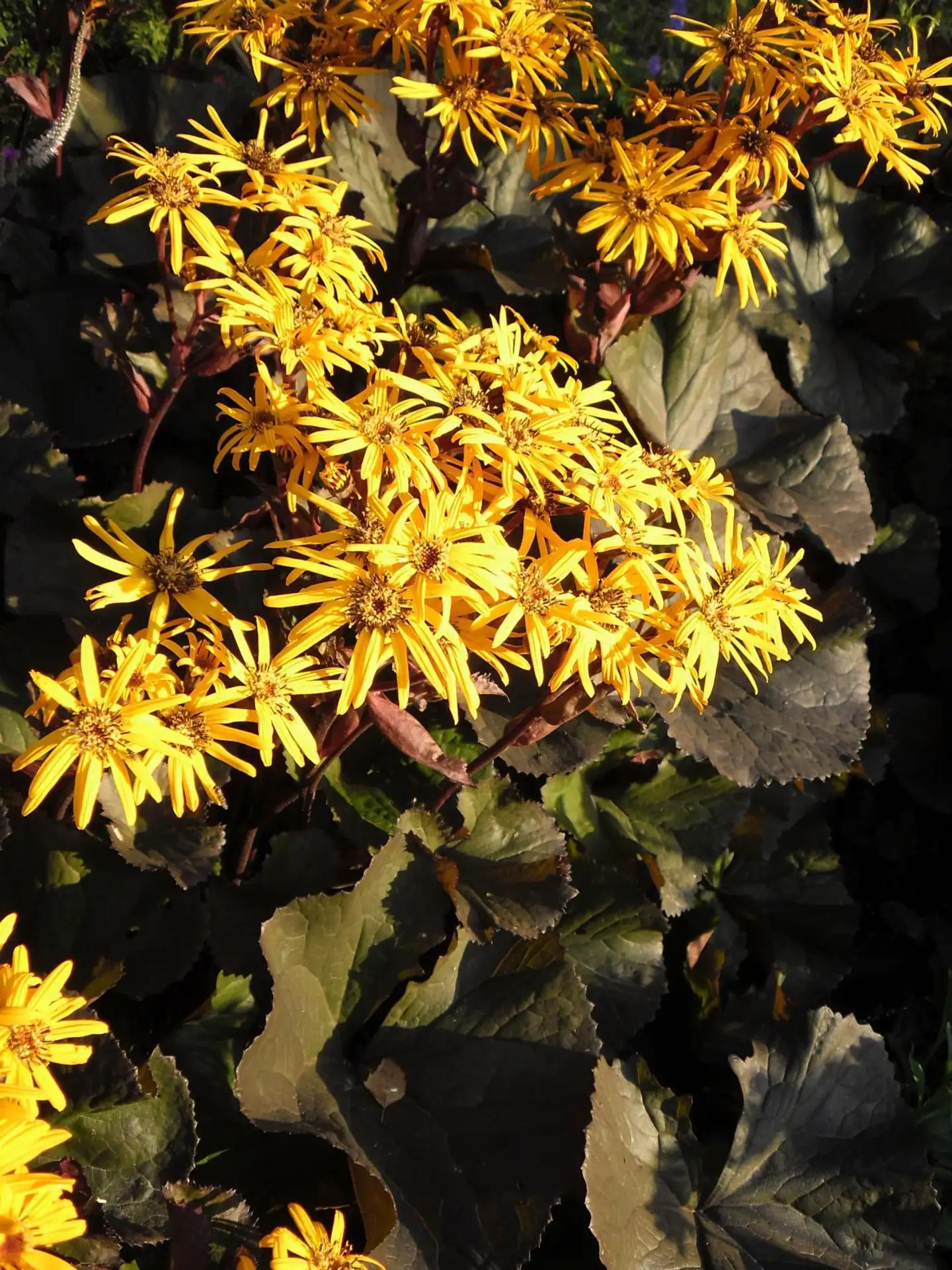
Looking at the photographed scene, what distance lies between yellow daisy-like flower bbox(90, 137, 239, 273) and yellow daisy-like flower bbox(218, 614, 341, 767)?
0.68 m

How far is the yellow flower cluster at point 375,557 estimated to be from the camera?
138 cm

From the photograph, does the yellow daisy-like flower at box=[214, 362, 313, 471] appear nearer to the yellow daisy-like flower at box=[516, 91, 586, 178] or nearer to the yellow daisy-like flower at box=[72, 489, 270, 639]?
the yellow daisy-like flower at box=[72, 489, 270, 639]

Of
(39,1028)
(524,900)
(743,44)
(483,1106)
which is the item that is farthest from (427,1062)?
(743,44)

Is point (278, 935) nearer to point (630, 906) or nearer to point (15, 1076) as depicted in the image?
point (15, 1076)

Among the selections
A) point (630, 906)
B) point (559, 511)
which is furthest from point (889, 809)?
point (559, 511)

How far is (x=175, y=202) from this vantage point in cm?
175

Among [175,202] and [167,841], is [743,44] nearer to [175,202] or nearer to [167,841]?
[175,202]

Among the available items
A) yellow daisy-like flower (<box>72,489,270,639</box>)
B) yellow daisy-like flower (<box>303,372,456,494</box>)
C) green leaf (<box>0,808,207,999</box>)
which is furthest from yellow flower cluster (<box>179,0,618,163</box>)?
green leaf (<box>0,808,207,999</box>)

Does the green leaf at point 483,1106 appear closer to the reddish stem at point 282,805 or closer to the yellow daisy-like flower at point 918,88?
the reddish stem at point 282,805

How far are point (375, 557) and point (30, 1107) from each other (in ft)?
2.44

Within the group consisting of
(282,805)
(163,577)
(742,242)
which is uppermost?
(742,242)

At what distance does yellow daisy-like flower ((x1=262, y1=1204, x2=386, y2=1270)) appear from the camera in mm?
1360

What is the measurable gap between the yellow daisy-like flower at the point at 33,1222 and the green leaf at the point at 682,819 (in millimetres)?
1434

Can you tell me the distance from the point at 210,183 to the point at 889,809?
254cm
